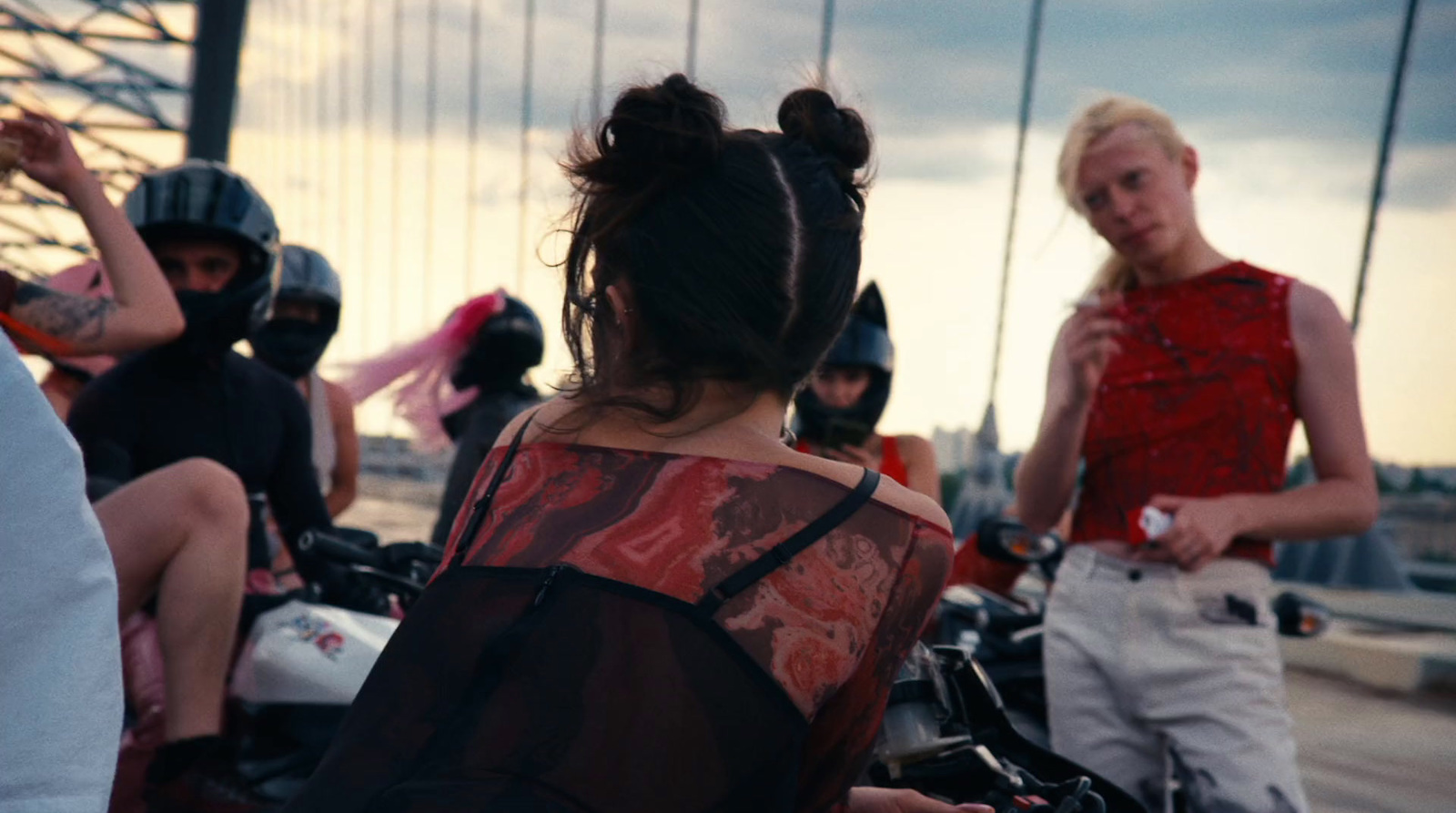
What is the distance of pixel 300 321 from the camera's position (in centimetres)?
420

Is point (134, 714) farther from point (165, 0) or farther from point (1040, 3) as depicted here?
point (165, 0)

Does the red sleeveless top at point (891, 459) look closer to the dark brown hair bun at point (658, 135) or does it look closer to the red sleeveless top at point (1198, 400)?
the red sleeveless top at point (1198, 400)

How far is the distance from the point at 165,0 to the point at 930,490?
2261 centimetres

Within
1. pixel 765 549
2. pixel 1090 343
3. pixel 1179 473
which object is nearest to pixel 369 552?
pixel 1090 343

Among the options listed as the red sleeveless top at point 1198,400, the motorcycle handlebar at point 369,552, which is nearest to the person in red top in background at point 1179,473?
the red sleeveless top at point 1198,400

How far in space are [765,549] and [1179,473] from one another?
132cm

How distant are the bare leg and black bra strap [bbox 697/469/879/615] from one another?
57.3 inches

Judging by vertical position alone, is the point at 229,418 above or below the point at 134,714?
above

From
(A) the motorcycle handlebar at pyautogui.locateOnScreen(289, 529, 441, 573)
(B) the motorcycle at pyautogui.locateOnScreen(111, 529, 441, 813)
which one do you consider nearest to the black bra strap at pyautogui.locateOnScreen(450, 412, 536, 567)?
(B) the motorcycle at pyautogui.locateOnScreen(111, 529, 441, 813)

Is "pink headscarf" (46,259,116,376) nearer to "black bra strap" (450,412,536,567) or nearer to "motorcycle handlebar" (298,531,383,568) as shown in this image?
"motorcycle handlebar" (298,531,383,568)

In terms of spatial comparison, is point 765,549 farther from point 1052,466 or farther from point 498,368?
point 498,368

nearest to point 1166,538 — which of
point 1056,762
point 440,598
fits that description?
point 1056,762

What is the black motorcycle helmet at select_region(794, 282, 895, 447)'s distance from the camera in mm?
3373

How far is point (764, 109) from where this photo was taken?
1.45 metres
